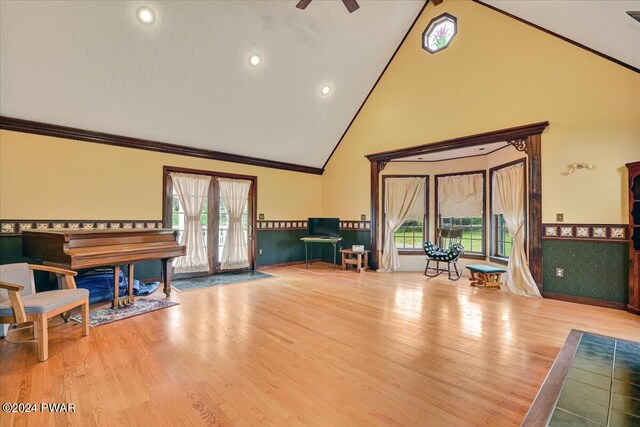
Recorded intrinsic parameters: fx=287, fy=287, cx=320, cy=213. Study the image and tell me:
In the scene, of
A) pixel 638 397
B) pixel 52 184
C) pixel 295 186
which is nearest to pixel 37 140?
pixel 52 184

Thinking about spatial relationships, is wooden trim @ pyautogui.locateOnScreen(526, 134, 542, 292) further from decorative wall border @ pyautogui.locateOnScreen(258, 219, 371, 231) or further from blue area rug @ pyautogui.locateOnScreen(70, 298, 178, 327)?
blue area rug @ pyautogui.locateOnScreen(70, 298, 178, 327)

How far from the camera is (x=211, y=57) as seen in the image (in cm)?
444

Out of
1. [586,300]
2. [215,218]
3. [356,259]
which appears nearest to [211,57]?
[215,218]

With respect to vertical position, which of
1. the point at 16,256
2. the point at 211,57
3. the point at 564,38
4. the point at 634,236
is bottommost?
the point at 16,256

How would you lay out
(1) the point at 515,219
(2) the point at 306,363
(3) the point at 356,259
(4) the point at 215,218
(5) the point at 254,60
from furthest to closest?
(3) the point at 356,259 → (4) the point at 215,218 → (1) the point at 515,219 → (5) the point at 254,60 → (2) the point at 306,363

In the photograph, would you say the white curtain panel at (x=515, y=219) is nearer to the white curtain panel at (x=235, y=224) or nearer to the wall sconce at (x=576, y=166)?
the wall sconce at (x=576, y=166)

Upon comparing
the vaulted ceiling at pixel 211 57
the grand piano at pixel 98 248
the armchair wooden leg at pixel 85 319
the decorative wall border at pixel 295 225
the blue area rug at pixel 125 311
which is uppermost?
the vaulted ceiling at pixel 211 57

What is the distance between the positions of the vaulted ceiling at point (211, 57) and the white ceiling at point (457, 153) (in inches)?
74.0

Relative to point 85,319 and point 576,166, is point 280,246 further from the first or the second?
point 576,166

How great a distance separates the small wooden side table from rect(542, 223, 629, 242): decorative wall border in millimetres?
3410

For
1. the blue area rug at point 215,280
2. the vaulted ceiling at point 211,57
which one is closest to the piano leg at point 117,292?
the blue area rug at point 215,280

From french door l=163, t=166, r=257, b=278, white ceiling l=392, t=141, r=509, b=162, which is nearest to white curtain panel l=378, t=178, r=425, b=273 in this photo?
white ceiling l=392, t=141, r=509, b=162

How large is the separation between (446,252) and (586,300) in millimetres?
2118

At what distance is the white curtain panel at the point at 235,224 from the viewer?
20.6 feet
